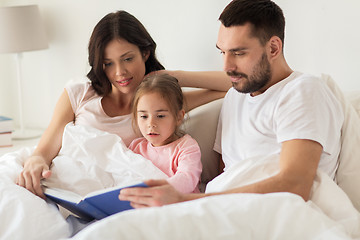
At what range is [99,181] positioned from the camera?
1.65 metres

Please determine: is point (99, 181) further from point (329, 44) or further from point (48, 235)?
point (329, 44)

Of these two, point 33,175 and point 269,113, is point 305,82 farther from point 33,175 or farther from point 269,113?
point 33,175

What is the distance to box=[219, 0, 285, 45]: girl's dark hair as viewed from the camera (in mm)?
1496

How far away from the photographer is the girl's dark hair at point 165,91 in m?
1.72

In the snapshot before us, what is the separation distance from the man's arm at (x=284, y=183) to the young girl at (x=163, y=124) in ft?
1.17

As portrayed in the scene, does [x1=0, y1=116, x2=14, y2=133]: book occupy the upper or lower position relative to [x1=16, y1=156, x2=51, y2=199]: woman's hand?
lower

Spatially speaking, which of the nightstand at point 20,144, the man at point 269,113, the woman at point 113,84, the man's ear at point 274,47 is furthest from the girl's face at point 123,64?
the nightstand at point 20,144

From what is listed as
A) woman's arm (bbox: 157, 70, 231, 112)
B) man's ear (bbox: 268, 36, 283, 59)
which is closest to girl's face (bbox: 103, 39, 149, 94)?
woman's arm (bbox: 157, 70, 231, 112)

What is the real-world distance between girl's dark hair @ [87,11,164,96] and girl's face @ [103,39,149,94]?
0.07 feet

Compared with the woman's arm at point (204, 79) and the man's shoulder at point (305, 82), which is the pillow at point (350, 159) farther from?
the woman's arm at point (204, 79)

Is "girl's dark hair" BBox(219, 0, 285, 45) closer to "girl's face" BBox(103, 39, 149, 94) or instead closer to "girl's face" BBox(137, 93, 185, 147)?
"girl's face" BBox(137, 93, 185, 147)

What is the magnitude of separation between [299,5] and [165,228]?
4.06 feet

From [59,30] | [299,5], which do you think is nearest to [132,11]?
[59,30]

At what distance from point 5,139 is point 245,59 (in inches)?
67.9
